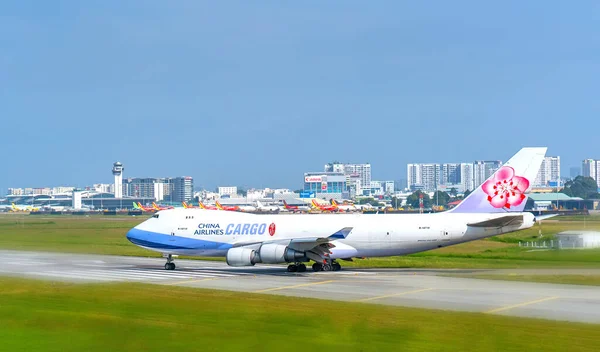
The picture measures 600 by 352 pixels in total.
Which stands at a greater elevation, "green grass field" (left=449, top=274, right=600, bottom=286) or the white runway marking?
"green grass field" (left=449, top=274, right=600, bottom=286)

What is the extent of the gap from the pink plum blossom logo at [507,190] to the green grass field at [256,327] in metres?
18.7

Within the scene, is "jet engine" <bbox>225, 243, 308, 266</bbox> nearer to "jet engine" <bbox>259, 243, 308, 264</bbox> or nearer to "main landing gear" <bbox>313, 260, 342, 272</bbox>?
"jet engine" <bbox>259, 243, 308, 264</bbox>

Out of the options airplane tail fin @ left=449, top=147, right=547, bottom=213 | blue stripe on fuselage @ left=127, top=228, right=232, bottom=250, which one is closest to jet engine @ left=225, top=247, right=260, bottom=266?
blue stripe on fuselage @ left=127, top=228, right=232, bottom=250

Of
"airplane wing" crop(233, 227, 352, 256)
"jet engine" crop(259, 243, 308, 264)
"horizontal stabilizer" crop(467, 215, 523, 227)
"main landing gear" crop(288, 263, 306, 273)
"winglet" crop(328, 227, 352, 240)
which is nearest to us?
"horizontal stabilizer" crop(467, 215, 523, 227)

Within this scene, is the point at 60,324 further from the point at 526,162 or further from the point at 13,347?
the point at 526,162

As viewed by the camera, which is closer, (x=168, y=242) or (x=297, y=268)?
(x=297, y=268)

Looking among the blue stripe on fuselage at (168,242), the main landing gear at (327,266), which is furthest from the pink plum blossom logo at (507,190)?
the blue stripe on fuselage at (168,242)

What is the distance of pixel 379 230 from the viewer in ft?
144

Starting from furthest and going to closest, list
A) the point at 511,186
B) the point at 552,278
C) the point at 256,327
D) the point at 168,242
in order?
the point at 168,242, the point at 511,186, the point at 552,278, the point at 256,327

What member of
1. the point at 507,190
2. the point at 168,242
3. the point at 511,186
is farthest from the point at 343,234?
the point at 168,242

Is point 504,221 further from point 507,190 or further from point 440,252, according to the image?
point 440,252

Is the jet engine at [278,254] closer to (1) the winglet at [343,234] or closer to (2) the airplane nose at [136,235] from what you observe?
(1) the winglet at [343,234]

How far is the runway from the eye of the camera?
2722 cm

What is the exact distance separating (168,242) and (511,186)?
2183cm
